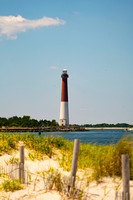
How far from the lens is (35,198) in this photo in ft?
21.3

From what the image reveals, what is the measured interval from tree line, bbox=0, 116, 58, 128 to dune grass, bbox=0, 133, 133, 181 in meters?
58.7

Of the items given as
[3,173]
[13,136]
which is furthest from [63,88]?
[3,173]

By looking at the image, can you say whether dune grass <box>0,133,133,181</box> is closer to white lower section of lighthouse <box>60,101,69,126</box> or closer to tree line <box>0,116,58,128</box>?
white lower section of lighthouse <box>60,101,69,126</box>

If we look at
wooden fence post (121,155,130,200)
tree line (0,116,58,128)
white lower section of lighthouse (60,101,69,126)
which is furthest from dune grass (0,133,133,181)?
tree line (0,116,58,128)

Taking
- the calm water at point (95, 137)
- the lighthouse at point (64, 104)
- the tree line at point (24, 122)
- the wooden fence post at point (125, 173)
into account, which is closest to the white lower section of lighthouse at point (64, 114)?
the lighthouse at point (64, 104)

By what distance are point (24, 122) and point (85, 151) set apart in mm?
62751

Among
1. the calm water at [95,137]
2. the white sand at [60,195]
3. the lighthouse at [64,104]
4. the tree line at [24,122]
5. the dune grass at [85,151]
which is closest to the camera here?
the white sand at [60,195]

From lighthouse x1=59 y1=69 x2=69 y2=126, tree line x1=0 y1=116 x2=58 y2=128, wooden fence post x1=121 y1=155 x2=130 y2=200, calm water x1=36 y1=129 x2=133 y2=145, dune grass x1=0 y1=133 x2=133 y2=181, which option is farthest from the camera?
tree line x1=0 y1=116 x2=58 y2=128

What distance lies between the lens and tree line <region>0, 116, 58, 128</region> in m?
70.4

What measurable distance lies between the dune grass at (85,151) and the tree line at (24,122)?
5874 cm

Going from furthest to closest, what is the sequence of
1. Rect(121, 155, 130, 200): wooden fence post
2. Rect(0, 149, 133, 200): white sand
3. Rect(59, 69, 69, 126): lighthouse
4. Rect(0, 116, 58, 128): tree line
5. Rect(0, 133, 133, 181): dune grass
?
Rect(0, 116, 58, 128): tree line < Rect(59, 69, 69, 126): lighthouse < Rect(0, 133, 133, 181): dune grass < Rect(0, 149, 133, 200): white sand < Rect(121, 155, 130, 200): wooden fence post

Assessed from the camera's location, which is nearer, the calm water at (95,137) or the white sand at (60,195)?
the white sand at (60,195)

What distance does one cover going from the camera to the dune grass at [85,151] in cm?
777

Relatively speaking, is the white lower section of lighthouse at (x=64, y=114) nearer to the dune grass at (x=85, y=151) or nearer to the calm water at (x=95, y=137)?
the calm water at (x=95, y=137)
